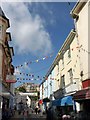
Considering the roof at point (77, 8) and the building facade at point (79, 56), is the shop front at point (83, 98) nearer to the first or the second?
the building facade at point (79, 56)

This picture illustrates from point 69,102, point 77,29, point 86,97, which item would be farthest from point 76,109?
point 77,29

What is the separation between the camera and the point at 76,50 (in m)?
23.5

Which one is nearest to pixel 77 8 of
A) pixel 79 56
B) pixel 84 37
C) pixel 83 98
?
pixel 84 37

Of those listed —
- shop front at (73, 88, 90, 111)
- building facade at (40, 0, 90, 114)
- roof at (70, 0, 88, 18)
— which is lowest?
shop front at (73, 88, 90, 111)

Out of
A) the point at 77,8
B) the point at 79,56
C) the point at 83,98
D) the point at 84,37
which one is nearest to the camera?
the point at 83,98

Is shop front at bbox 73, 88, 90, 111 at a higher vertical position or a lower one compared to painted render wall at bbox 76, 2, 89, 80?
lower

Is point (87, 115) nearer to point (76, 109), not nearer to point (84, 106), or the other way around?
point (84, 106)

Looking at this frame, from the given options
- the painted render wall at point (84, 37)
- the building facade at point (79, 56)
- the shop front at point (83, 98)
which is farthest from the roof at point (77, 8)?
the shop front at point (83, 98)

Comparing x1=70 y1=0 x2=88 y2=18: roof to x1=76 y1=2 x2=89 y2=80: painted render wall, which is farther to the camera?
x1=70 y1=0 x2=88 y2=18: roof

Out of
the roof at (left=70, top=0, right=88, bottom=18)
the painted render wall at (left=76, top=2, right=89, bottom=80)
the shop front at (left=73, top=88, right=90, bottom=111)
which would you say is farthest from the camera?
the roof at (left=70, top=0, right=88, bottom=18)

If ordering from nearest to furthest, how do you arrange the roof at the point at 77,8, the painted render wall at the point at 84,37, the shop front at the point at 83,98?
Result: the shop front at the point at 83,98, the painted render wall at the point at 84,37, the roof at the point at 77,8

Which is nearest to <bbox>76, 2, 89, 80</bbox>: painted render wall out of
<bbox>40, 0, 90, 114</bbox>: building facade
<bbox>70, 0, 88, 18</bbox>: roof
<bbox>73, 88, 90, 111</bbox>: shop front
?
<bbox>40, 0, 90, 114</bbox>: building facade

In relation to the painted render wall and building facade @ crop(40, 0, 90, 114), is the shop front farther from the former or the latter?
the painted render wall

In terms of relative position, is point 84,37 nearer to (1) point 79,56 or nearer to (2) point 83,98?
(1) point 79,56
